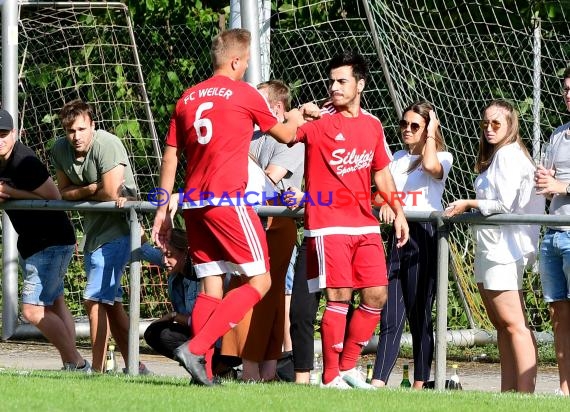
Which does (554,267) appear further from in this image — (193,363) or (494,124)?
(193,363)

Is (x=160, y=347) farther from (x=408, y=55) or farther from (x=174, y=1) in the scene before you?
(x=174, y=1)

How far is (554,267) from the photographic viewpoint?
25.0ft

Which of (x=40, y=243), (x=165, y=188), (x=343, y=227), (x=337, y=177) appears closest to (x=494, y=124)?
(x=337, y=177)

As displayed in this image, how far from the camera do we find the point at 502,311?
25.0ft

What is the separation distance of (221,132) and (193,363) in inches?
51.1

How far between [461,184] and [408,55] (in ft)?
4.16

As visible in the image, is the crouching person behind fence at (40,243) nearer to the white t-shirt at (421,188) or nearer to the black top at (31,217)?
the black top at (31,217)

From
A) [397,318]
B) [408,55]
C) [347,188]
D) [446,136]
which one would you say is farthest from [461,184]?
[347,188]

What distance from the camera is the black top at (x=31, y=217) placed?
29.1ft

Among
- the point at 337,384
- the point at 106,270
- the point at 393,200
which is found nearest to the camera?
the point at 337,384

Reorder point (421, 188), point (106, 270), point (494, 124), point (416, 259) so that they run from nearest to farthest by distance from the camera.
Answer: point (494, 124) < point (416, 259) < point (421, 188) < point (106, 270)

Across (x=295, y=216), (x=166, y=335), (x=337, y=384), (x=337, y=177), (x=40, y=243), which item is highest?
(x=337, y=177)

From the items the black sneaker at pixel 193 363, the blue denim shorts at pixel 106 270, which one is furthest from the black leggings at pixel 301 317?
the blue denim shorts at pixel 106 270

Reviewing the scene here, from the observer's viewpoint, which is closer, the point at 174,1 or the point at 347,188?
the point at 347,188
